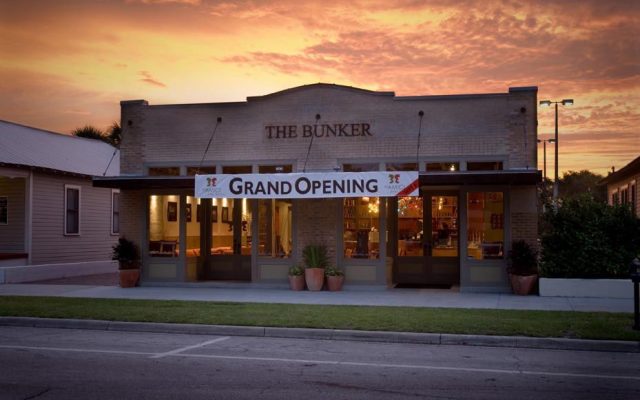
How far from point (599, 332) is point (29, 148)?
71.9 ft

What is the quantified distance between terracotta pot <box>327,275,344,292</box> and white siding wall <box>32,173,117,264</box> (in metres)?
11.9

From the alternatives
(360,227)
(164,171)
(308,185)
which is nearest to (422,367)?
(308,185)

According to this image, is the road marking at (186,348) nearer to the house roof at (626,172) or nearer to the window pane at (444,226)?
the window pane at (444,226)

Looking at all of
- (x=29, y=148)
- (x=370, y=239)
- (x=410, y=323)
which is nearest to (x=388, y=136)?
(x=370, y=239)

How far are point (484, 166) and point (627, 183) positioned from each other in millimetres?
20230

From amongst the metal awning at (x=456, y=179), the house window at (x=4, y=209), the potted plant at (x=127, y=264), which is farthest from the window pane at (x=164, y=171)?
the house window at (x=4, y=209)

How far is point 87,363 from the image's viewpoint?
9.34 meters

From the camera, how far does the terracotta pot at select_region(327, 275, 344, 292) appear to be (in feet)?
62.1

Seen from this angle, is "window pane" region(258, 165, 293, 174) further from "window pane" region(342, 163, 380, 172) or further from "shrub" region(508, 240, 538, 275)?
"shrub" region(508, 240, 538, 275)

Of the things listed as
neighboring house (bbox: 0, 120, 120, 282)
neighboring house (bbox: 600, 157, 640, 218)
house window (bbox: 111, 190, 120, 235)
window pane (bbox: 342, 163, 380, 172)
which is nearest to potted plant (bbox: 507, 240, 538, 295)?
window pane (bbox: 342, 163, 380, 172)

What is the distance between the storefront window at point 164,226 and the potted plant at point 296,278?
3.92 m

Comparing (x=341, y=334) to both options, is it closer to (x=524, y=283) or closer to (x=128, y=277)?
(x=524, y=283)

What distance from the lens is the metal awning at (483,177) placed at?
1673 cm

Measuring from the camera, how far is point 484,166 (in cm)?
1867
